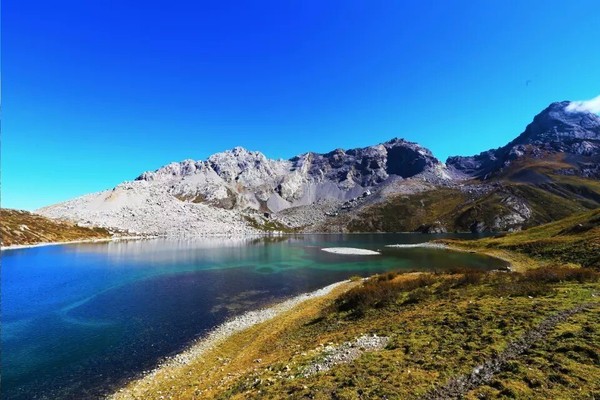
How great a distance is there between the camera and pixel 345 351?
24422mm

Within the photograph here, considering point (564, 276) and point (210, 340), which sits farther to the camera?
point (564, 276)

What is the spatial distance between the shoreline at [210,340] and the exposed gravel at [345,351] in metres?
15.6

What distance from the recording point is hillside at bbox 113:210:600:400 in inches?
641

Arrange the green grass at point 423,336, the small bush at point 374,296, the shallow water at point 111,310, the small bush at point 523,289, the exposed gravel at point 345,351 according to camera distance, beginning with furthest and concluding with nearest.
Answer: the small bush at point 374,296, the small bush at point 523,289, the shallow water at point 111,310, the exposed gravel at point 345,351, the green grass at point 423,336

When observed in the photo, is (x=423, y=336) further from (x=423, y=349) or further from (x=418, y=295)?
(x=418, y=295)

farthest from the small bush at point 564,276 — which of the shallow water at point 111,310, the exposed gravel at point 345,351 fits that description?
the shallow water at point 111,310

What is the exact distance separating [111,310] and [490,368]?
5609cm

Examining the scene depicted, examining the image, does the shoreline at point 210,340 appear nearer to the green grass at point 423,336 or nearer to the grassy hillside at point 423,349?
the grassy hillside at point 423,349

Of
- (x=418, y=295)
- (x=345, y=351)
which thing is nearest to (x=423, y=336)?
(x=345, y=351)

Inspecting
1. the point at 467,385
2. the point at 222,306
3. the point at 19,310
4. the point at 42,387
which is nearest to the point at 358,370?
the point at 467,385

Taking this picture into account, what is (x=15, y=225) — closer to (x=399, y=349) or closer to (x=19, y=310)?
(x=19, y=310)

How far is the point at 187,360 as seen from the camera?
107 feet

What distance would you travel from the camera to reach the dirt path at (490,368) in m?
15.6

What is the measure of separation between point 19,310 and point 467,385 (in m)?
66.8
